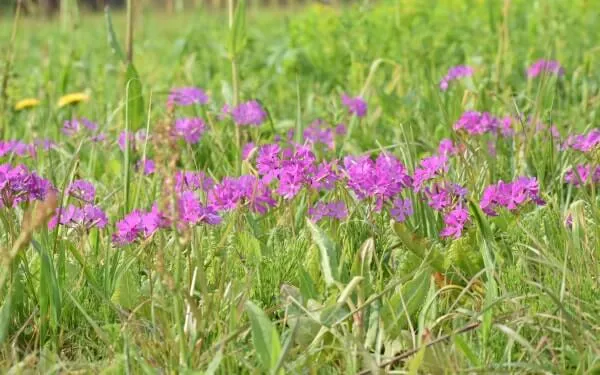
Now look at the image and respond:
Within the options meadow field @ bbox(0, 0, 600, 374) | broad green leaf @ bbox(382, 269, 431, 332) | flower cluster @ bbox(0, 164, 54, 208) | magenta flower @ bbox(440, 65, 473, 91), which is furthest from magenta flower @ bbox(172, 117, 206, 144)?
broad green leaf @ bbox(382, 269, 431, 332)

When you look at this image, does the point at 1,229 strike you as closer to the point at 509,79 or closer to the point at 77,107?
the point at 77,107

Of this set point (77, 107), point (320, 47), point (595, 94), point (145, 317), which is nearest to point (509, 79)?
point (595, 94)

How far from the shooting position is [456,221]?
59.8 inches

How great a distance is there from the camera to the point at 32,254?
5.24 feet

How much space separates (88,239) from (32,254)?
0.34 feet

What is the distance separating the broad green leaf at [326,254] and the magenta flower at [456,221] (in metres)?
0.19

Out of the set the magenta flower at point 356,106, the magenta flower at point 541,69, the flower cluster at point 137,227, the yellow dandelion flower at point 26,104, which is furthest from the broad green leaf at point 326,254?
the yellow dandelion flower at point 26,104

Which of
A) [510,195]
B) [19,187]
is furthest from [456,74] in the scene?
[19,187]

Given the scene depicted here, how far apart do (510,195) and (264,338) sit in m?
0.55

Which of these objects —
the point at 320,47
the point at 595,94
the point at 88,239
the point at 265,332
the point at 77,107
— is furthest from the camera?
the point at 320,47

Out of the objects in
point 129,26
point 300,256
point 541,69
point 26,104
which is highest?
point 129,26

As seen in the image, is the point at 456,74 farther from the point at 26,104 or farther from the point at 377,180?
the point at 26,104

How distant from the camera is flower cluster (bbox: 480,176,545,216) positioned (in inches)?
60.2

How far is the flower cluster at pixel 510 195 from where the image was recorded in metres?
1.53
